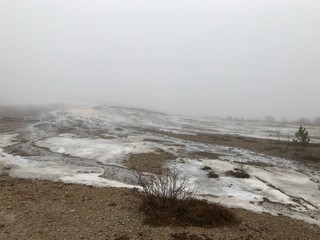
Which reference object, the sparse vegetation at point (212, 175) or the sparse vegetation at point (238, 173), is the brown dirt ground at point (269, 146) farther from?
the sparse vegetation at point (212, 175)

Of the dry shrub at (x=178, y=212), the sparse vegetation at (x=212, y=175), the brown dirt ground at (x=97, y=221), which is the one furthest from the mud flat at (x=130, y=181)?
the dry shrub at (x=178, y=212)

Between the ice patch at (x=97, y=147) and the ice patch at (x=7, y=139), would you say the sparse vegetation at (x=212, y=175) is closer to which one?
the ice patch at (x=97, y=147)

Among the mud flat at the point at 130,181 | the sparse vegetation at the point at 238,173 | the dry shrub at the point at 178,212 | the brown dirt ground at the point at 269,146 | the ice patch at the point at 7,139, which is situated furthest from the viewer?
the ice patch at the point at 7,139

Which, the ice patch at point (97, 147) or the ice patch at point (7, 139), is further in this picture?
the ice patch at point (7, 139)

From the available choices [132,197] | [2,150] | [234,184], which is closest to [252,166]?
[234,184]

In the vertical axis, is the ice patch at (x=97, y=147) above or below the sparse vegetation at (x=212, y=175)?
below

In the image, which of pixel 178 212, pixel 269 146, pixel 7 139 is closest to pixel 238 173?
pixel 178 212

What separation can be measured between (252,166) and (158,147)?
8577 mm

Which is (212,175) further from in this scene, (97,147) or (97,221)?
(97,147)

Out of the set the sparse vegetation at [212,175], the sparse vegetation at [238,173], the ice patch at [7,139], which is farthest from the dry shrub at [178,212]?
the ice patch at [7,139]

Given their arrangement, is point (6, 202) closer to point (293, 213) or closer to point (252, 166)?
point (293, 213)

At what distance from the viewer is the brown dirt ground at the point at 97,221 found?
11344mm

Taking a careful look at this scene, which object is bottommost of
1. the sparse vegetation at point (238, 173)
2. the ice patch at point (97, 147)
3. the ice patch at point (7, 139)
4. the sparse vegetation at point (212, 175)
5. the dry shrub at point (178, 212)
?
the ice patch at point (7, 139)

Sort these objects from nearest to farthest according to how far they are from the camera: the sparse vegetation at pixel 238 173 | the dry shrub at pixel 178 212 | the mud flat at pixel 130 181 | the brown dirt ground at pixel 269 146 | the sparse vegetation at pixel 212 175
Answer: the mud flat at pixel 130 181 < the dry shrub at pixel 178 212 < the sparse vegetation at pixel 212 175 < the sparse vegetation at pixel 238 173 < the brown dirt ground at pixel 269 146
